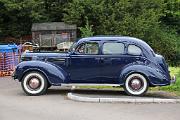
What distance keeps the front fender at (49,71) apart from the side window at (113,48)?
1441 mm

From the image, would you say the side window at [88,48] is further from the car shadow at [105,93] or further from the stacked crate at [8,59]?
the stacked crate at [8,59]

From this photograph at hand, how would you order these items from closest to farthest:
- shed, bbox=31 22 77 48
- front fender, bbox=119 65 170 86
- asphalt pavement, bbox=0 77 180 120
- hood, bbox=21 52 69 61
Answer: asphalt pavement, bbox=0 77 180 120 < front fender, bbox=119 65 170 86 < hood, bbox=21 52 69 61 < shed, bbox=31 22 77 48

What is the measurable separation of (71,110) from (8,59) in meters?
12.5

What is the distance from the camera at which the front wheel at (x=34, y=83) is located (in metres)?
15.4

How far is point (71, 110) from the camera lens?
12398mm

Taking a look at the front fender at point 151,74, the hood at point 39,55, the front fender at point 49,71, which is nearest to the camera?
the front fender at point 151,74

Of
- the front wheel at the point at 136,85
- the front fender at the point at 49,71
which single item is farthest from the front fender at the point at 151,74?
the front fender at the point at 49,71

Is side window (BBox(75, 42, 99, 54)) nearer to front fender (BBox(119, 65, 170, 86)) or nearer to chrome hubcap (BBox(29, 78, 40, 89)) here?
front fender (BBox(119, 65, 170, 86))

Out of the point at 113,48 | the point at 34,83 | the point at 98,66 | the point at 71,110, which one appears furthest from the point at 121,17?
the point at 71,110

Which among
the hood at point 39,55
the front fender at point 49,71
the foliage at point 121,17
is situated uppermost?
the foliage at point 121,17

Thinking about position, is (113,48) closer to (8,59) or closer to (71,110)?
(71,110)

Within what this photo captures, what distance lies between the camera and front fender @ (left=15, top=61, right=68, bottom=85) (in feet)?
50.4

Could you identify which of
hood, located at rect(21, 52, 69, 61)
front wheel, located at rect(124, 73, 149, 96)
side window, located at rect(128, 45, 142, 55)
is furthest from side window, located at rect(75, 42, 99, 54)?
front wheel, located at rect(124, 73, 149, 96)

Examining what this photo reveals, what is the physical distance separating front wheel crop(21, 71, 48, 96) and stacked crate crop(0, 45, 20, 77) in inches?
330
